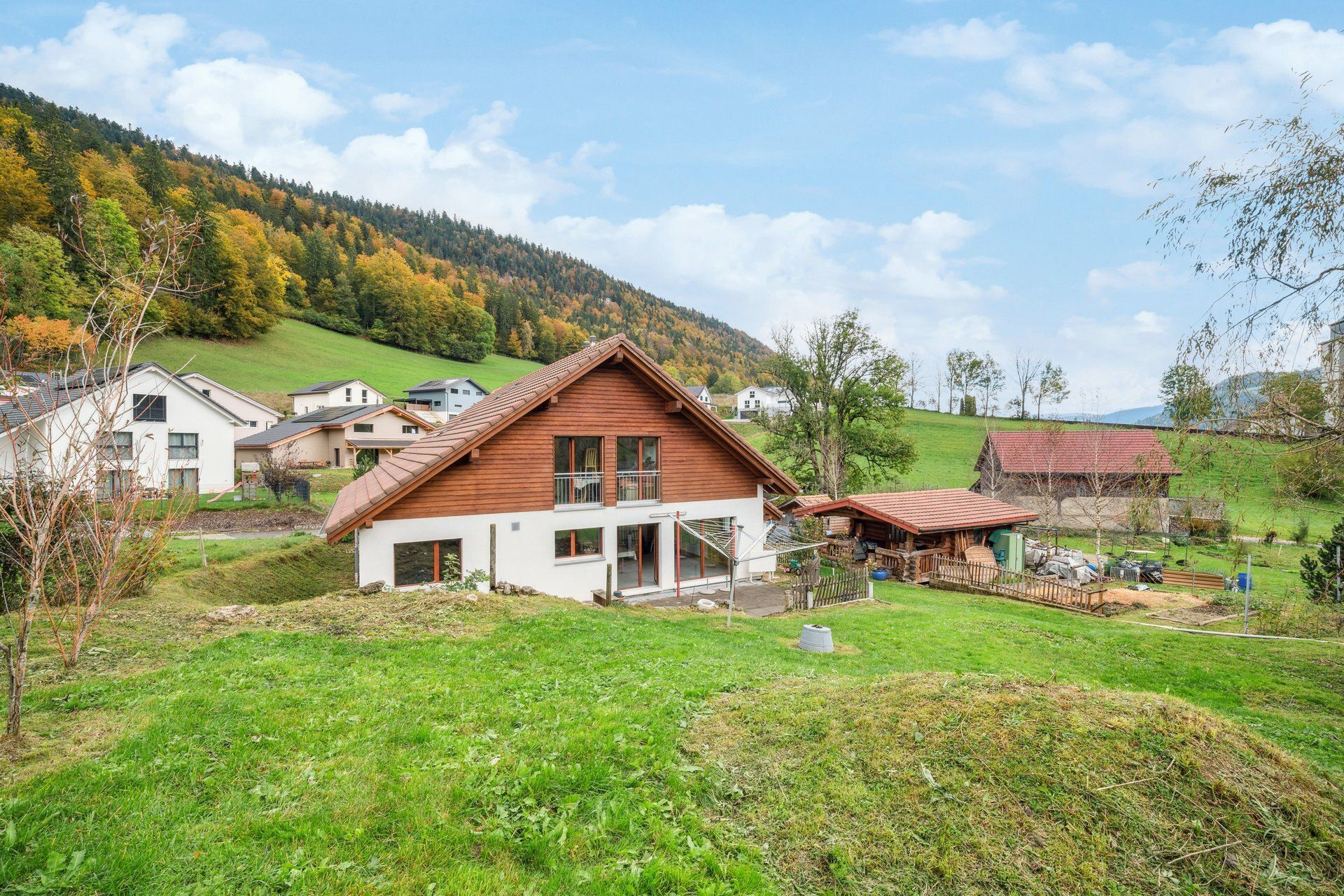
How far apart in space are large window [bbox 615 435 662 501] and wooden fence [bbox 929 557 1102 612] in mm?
12210

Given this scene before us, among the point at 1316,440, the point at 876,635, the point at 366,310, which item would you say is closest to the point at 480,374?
the point at 366,310

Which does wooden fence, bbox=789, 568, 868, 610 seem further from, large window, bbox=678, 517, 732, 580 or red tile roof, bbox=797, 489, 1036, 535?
red tile roof, bbox=797, 489, 1036, 535

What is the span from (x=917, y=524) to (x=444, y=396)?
5847cm

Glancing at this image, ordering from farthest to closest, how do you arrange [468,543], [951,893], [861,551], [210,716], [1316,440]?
[861,551] → [468,543] → [1316,440] → [210,716] → [951,893]

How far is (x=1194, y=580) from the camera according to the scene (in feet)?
77.7

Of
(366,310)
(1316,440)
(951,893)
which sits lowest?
(951,893)

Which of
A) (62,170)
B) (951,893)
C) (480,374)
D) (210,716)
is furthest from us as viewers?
(480,374)

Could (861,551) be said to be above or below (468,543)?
below

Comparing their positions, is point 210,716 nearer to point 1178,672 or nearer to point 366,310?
point 1178,672

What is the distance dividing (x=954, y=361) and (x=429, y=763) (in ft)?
298

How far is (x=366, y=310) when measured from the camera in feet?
327

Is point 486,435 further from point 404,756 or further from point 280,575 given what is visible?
point 404,756

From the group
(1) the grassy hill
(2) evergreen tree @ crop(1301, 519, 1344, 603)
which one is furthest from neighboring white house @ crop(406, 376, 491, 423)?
(2) evergreen tree @ crop(1301, 519, 1344, 603)

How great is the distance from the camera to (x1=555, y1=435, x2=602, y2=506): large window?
15.8 metres
